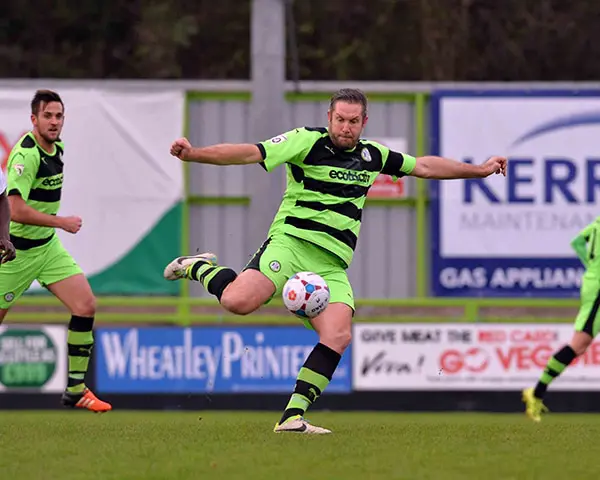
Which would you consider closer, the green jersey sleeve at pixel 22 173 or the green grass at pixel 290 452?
the green grass at pixel 290 452

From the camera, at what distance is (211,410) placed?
1518 cm

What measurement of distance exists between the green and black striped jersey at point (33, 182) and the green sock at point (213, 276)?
1.29m

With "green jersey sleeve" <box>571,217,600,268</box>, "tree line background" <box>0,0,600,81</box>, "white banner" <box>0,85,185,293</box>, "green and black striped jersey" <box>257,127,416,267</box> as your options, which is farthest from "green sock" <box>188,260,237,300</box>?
"tree line background" <box>0,0,600,81</box>

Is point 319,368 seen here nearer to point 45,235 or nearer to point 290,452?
point 290,452

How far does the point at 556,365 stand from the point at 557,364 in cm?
1

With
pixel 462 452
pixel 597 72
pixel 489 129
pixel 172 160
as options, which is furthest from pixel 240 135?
pixel 462 452

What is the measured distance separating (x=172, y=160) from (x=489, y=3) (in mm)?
8212

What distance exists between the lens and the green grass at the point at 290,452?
7195 mm

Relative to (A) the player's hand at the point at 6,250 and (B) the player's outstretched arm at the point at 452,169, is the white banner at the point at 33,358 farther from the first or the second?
(B) the player's outstretched arm at the point at 452,169

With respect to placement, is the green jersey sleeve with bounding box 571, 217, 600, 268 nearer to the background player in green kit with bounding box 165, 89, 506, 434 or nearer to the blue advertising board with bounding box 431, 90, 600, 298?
the background player in green kit with bounding box 165, 89, 506, 434

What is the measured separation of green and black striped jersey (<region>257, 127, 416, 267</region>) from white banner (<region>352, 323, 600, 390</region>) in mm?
6075

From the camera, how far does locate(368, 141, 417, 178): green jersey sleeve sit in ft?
30.7

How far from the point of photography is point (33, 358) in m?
15.1

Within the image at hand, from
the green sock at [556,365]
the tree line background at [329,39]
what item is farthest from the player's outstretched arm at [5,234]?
the tree line background at [329,39]
